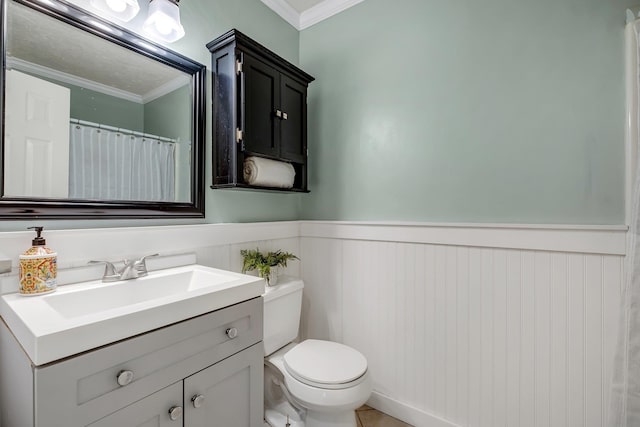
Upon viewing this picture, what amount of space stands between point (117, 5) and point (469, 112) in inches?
60.1

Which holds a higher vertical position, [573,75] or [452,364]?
[573,75]

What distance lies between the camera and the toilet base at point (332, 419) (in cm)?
126

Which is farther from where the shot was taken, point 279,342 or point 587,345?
point 279,342

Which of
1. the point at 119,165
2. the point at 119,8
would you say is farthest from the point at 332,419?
the point at 119,8

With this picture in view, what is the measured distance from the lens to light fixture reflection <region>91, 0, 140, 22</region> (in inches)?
42.4

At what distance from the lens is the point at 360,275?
68.0 inches

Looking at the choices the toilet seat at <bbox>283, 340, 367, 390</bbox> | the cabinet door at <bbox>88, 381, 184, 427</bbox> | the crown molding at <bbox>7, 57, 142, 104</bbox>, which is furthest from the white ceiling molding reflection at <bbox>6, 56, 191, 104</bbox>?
the toilet seat at <bbox>283, 340, 367, 390</bbox>

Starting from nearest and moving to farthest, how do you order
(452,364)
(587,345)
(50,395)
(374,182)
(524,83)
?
(50,395) < (587,345) < (524,83) < (452,364) < (374,182)

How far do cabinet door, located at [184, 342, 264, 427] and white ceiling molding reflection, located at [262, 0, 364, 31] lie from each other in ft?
6.28

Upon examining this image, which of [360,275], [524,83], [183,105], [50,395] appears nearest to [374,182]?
[360,275]

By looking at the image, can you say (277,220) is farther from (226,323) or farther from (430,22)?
(430,22)

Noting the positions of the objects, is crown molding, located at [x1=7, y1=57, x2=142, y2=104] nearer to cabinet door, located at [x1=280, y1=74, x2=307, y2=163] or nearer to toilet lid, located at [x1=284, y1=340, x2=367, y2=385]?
cabinet door, located at [x1=280, y1=74, x2=307, y2=163]

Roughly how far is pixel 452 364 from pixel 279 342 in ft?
2.83

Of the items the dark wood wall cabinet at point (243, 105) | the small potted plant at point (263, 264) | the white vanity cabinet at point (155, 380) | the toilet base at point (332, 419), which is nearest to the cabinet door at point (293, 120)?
the dark wood wall cabinet at point (243, 105)
